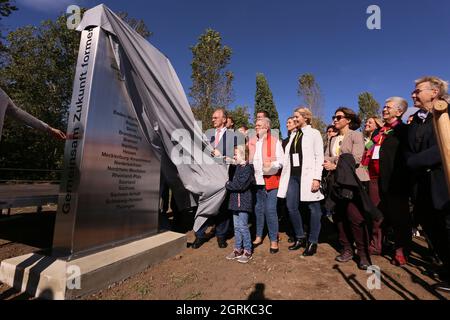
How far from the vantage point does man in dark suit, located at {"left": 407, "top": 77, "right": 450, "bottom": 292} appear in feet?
8.76

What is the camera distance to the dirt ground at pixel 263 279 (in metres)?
2.61

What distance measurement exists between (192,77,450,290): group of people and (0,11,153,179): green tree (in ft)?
48.2

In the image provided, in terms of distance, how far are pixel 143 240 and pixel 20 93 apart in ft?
52.8

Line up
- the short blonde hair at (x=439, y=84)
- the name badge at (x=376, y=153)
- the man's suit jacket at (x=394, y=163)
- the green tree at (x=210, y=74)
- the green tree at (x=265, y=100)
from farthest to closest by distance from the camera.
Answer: the green tree at (x=265, y=100)
the green tree at (x=210, y=74)
the name badge at (x=376, y=153)
the man's suit jacket at (x=394, y=163)
the short blonde hair at (x=439, y=84)

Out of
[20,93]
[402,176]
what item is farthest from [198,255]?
[20,93]

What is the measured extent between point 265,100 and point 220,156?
91.5ft

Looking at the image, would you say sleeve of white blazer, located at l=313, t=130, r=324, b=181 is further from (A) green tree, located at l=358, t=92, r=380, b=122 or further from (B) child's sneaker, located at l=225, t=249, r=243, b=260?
(A) green tree, located at l=358, t=92, r=380, b=122

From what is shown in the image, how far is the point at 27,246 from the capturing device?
4.03 m

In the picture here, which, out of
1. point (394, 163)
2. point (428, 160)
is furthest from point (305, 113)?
point (428, 160)

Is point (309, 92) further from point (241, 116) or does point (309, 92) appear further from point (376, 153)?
A: point (376, 153)

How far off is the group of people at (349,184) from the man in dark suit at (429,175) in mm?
11

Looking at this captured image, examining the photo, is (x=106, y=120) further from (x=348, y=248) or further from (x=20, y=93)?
(x=20, y=93)

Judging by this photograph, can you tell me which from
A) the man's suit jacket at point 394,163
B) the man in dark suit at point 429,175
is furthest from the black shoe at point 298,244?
the man in dark suit at point 429,175

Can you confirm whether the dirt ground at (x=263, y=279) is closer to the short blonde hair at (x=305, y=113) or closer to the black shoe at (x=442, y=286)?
the black shoe at (x=442, y=286)
